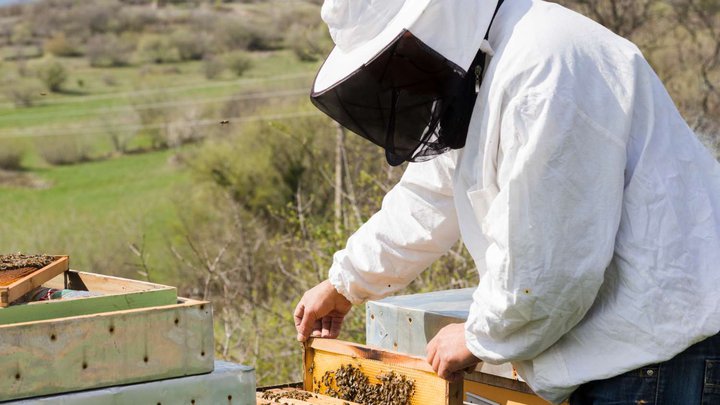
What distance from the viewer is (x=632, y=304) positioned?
7.27 feet

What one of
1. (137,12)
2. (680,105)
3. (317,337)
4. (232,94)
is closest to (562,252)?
(317,337)

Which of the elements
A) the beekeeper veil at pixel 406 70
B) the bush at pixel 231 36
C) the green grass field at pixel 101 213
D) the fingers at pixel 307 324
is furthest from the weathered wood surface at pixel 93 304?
the bush at pixel 231 36

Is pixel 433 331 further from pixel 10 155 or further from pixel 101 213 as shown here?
pixel 10 155

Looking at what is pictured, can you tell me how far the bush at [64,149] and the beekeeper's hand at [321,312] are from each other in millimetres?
21268

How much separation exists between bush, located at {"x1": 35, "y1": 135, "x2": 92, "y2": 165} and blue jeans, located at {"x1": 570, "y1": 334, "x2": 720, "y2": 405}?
22.4 meters

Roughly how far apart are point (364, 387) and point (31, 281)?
99cm

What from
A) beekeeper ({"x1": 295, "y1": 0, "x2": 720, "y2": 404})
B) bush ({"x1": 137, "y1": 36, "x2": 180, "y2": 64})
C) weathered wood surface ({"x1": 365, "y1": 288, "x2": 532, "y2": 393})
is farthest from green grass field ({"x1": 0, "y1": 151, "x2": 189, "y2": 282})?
beekeeper ({"x1": 295, "y1": 0, "x2": 720, "y2": 404})

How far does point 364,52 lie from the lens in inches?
92.9

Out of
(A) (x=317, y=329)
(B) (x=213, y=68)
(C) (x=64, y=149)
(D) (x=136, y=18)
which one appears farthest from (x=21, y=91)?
(A) (x=317, y=329)

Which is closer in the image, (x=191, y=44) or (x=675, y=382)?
(x=675, y=382)

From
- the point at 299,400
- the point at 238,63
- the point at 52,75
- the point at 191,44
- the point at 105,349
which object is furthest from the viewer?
the point at 191,44

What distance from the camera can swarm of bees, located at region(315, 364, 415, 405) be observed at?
266cm

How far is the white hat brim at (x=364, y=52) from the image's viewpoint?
2.24m

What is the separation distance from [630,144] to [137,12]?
114ft
